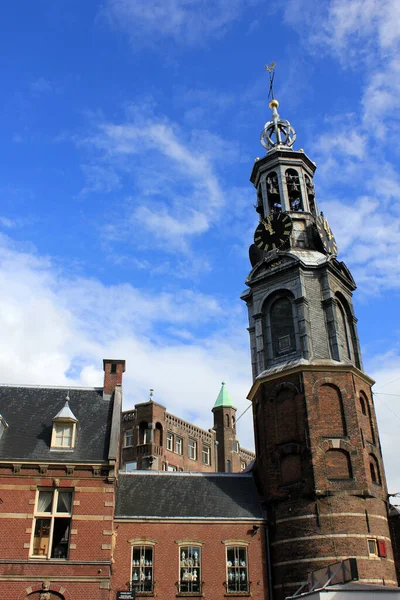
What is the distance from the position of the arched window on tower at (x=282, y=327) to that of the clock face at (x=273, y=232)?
423 centimetres

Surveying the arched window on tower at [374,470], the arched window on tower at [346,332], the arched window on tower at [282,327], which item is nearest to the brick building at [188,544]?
the arched window on tower at [374,470]

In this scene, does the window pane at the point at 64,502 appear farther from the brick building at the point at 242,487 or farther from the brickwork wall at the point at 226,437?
the brickwork wall at the point at 226,437

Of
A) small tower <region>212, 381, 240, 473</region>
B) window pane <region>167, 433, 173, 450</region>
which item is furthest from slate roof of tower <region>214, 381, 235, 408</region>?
window pane <region>167, 433, 173, 450</region>

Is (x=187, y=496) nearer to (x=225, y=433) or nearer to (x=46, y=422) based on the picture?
(x=46, y=422)

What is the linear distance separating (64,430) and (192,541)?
27.2 feet

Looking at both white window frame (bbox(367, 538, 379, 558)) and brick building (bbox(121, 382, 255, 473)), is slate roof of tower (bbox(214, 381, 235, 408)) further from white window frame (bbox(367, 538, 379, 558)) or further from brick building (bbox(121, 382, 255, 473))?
white window frame (bbox(367, 538, 379, 558))

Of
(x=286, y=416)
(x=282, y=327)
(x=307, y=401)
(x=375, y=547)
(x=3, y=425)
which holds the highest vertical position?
(x=282, y=327)

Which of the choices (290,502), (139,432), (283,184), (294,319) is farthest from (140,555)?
(139,432)

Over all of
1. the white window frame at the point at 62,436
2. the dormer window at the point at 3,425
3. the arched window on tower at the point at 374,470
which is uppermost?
the dormer window at the point at 3,425

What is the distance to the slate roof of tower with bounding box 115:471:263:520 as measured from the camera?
29.8 meters

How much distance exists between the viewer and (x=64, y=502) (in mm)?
26703

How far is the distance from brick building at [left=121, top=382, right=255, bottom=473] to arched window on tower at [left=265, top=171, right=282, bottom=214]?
24.0m

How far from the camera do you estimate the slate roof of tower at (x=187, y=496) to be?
29.8m

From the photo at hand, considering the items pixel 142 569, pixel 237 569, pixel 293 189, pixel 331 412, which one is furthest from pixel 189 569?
pixel 293 189
